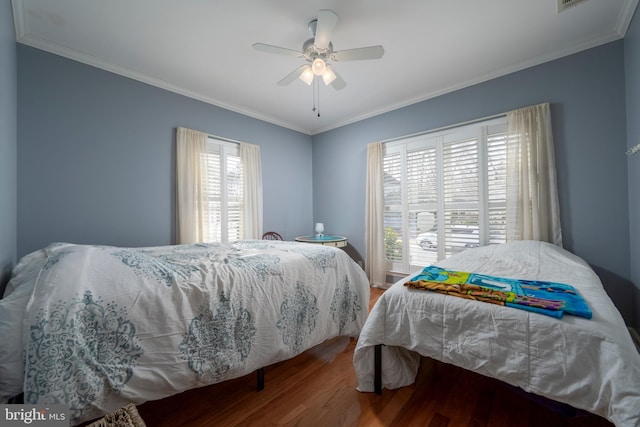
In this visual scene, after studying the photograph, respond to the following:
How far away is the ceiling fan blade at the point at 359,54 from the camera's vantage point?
1.87 m

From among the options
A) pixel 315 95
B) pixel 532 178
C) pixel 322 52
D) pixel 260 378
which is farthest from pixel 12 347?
pixel 532 178

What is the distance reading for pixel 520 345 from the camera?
1.06 metres

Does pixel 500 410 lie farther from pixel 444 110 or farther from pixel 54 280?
pixel 444 110

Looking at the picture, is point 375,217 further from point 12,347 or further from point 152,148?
point 12,347

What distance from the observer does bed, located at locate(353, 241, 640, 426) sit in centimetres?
88

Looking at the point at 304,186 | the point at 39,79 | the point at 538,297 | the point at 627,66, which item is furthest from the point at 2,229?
the point at 627,66

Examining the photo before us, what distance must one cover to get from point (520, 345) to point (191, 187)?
126 inches

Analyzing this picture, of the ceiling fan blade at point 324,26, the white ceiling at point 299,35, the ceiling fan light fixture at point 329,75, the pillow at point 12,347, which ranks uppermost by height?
the white ceiling at point 299,35

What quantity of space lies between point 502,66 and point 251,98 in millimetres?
2912

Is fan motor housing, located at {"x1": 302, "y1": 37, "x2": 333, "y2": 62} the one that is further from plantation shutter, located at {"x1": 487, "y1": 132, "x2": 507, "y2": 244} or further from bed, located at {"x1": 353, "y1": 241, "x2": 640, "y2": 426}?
plantation shutter, located at {"x1": 487, "y1": 132, "x2": 507, "y2": 244}

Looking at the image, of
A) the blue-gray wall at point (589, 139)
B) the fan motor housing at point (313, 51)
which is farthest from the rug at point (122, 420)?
the blue-gray wall at point (589, 139)

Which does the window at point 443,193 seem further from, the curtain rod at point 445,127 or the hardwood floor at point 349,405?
the hardwood floor at point 349,405

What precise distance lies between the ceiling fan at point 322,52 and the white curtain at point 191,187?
146cm

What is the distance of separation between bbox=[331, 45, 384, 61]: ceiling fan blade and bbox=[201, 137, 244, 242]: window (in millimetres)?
2018
